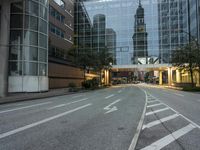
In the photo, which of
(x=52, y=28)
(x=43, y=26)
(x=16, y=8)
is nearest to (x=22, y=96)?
(x=43, y=26)

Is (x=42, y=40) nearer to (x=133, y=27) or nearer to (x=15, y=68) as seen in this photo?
(x=15, y=68)

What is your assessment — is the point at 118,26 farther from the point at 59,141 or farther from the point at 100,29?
the point at 59,141

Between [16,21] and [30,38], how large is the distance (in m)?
2.71

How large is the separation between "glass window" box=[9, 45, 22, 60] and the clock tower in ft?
146

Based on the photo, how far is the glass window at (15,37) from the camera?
2748 cm

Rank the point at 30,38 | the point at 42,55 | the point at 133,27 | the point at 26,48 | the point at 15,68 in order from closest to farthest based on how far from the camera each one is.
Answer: the point at 15,68, the point at 26,48, the point at 30,38, the point at 42,55, the point at 133,27

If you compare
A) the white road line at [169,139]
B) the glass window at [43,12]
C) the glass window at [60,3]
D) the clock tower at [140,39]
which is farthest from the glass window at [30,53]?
the clock tower at [140,39]

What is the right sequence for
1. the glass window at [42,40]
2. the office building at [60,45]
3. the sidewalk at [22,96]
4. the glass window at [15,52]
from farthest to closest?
the office building at [60,45], the glass window at [42,40], the glass window at [15,52], the sidewalk at [22,96]

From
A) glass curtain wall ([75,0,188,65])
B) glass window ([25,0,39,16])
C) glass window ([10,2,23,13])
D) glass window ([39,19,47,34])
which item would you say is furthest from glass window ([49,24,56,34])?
glass curtain wall ([75,0,188,65])

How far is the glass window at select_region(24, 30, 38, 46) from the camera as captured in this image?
28.0m

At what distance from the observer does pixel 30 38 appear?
93.0 feet

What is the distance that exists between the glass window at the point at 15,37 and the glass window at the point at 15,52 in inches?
20.9

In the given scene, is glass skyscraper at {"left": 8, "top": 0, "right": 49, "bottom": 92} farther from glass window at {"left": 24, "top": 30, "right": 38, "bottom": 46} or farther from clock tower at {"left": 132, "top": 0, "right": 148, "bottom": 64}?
clock tower at {"left": 132, "top": 0, "right": 148, "bottom": 64}

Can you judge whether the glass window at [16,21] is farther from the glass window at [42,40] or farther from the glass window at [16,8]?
the glass window at [42,40]
